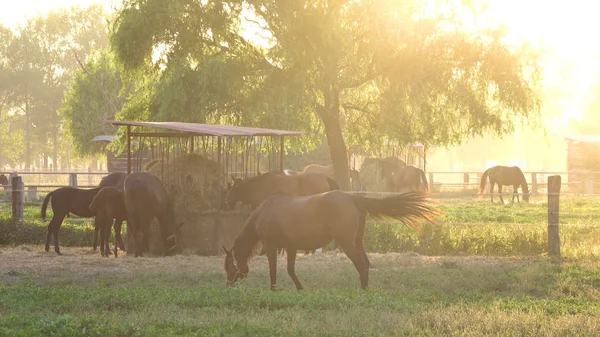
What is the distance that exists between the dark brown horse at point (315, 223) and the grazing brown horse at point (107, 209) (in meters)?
5.42

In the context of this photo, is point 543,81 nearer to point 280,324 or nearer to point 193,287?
point 193,287

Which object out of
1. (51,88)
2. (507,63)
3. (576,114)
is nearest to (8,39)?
(51,88)

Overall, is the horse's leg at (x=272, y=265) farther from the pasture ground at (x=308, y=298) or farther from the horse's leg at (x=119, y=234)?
the horse's leg at (x=119, y=234)

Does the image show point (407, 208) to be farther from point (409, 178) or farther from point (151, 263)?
point (409, 178)

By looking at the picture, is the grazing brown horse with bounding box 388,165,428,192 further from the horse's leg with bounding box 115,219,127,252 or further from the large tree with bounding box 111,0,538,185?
the horse's leg with bounding box 115,219,127,252

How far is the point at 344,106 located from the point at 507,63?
200 inches

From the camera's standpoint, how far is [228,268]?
12.0 meters

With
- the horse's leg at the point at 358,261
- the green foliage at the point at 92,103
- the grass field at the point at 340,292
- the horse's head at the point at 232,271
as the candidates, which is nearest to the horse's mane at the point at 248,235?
the horse's head at the point at 232,271

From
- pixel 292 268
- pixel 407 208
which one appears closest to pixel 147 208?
pixel 292 268

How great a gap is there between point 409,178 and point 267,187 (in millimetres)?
15601

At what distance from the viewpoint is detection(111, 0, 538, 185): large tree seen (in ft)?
71.0

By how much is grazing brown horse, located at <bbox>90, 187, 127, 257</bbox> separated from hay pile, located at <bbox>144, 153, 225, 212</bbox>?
97 cm

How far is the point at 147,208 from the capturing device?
1622 centimetres

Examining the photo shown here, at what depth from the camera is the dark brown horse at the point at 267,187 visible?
55.8 feet
